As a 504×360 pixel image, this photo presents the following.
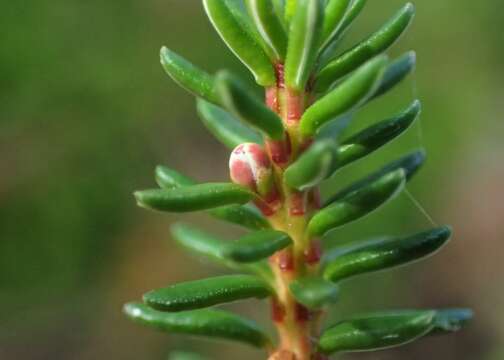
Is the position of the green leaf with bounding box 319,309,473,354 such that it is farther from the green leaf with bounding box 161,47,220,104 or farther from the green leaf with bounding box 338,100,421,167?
the green leaf with bounding box 161,47,220,104

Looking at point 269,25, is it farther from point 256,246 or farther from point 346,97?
point 256,246

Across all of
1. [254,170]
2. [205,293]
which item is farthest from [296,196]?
[205,293]

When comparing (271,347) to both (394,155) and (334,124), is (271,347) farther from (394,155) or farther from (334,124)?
(394,155)

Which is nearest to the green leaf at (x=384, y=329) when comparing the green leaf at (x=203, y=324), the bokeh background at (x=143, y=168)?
the green leaf at (x=203, y=324)

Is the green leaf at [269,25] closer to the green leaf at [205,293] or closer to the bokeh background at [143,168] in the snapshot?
the green leaf at [205,293]

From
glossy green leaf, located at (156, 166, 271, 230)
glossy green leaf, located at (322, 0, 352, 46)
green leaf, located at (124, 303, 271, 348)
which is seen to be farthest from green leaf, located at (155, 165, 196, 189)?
glossy green leaf, located at (322, 0, 352, 46)
